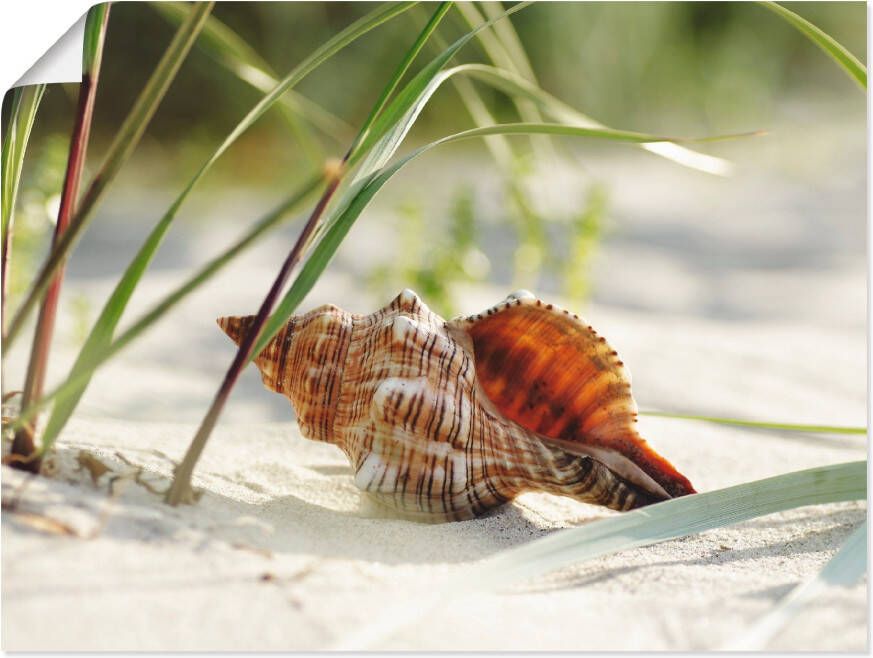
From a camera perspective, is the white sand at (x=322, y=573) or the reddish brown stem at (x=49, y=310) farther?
the reddish brown stem at (x=49, y=310)

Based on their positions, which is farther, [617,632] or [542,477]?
[542,477]

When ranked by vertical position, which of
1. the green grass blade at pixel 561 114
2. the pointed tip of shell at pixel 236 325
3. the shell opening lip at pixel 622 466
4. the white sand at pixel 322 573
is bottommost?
the white sand at pixel 322 573

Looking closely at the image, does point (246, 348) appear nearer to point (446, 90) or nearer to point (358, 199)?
point (358, 199)

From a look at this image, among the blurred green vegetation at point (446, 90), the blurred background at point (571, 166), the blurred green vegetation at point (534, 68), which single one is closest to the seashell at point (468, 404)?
the blurred background at point (571, 166)

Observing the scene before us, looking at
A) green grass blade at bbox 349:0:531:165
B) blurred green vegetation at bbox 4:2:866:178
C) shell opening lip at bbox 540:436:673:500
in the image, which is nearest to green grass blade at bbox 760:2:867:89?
green grass blade at bbox 349:0:531:165

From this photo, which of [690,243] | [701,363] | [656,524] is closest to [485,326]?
[656,524]

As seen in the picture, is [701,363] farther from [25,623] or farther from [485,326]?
[25,623]

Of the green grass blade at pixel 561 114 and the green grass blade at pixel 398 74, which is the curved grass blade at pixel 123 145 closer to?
the green grass blade at pixel 398 74
